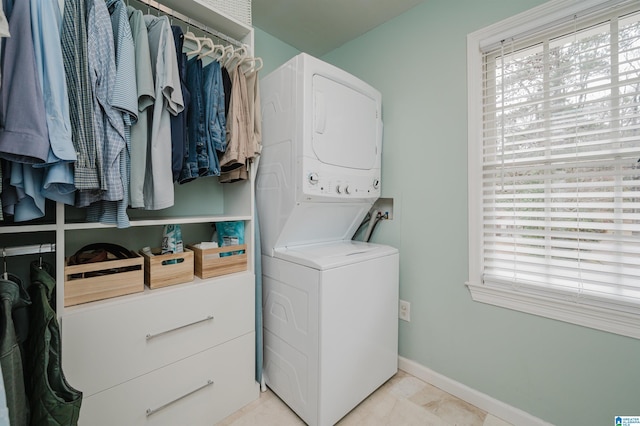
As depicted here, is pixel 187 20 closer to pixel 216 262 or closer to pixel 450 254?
pixel 216 262

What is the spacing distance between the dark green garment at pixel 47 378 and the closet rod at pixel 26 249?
19 cm

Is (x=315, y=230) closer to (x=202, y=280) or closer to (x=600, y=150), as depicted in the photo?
(x=202, y=280)

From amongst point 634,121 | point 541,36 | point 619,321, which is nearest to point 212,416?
point 619,321

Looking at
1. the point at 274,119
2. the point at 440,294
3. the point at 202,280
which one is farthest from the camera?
the point at 440,294

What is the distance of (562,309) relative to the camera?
1334mm

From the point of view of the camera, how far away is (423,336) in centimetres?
182

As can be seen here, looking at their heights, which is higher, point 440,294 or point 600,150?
point 600,150

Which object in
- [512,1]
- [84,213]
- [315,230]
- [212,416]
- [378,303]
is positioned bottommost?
[212,416]

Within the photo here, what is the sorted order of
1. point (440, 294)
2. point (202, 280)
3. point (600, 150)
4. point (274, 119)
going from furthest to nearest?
point (440, 294), point (274, 119), point (202, 280), point (600, 150)

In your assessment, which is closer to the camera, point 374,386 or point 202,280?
point 202,280

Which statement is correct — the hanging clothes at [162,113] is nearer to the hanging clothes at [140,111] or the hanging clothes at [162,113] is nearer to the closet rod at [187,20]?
the hanging clothes at [140,111]

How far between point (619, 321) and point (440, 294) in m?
0.77

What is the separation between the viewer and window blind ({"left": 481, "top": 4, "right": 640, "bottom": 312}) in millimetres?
1207

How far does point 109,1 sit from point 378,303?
6.33 ft
